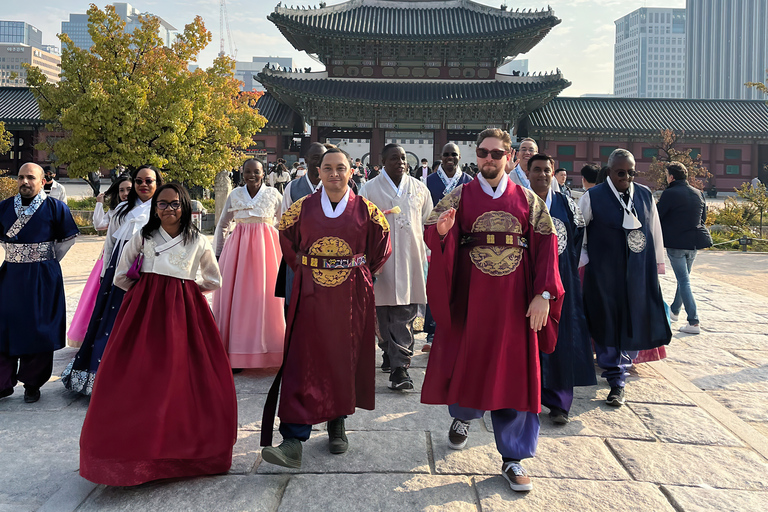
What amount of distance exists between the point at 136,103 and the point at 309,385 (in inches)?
453

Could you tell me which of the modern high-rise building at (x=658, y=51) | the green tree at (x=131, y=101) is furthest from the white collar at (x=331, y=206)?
the modern high-rise building at (x=658, y=51)

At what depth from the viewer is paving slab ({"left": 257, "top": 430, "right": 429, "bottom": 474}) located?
2.94 m

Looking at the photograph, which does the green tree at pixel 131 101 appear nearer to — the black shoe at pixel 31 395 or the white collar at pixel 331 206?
the black shoe at pixel 31 395

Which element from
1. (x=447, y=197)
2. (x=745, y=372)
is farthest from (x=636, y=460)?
(x=745, y=372)

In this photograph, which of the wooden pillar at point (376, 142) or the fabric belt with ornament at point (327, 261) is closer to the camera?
the fabric belt with ornament at point (327, 261)

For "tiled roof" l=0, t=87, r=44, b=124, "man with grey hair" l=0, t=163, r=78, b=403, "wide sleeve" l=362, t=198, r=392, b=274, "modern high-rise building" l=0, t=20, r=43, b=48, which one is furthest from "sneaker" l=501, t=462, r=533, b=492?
"modern high-rise building" l=0, t=20, r=43, b=48

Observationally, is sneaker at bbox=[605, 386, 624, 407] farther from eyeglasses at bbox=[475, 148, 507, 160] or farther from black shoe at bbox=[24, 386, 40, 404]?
black shoe at bbox=[24, 386, 40, 404]

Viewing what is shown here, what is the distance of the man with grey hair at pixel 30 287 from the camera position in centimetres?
389

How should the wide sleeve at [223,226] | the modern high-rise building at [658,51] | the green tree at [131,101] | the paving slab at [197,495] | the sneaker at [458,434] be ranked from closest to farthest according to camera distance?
the paving slab at [197,495] < the sneaker at [458,434] < the wide sleeve at [223,226] < the green tree at [131,101] < the modern high-rise building at [658,51]

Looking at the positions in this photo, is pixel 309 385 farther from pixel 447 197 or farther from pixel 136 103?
pixel 136 103

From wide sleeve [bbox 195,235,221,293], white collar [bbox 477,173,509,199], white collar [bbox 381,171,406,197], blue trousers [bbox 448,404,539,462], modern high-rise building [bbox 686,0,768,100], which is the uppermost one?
modern high-rise building [bbox 686,0,768,100]

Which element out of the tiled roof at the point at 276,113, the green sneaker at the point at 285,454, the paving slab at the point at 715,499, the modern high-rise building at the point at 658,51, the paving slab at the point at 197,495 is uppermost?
the modern high-rise building at the point at 658,51

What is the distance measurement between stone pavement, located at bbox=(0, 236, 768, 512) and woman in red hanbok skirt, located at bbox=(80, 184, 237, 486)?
17 centimetres

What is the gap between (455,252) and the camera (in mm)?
3029
